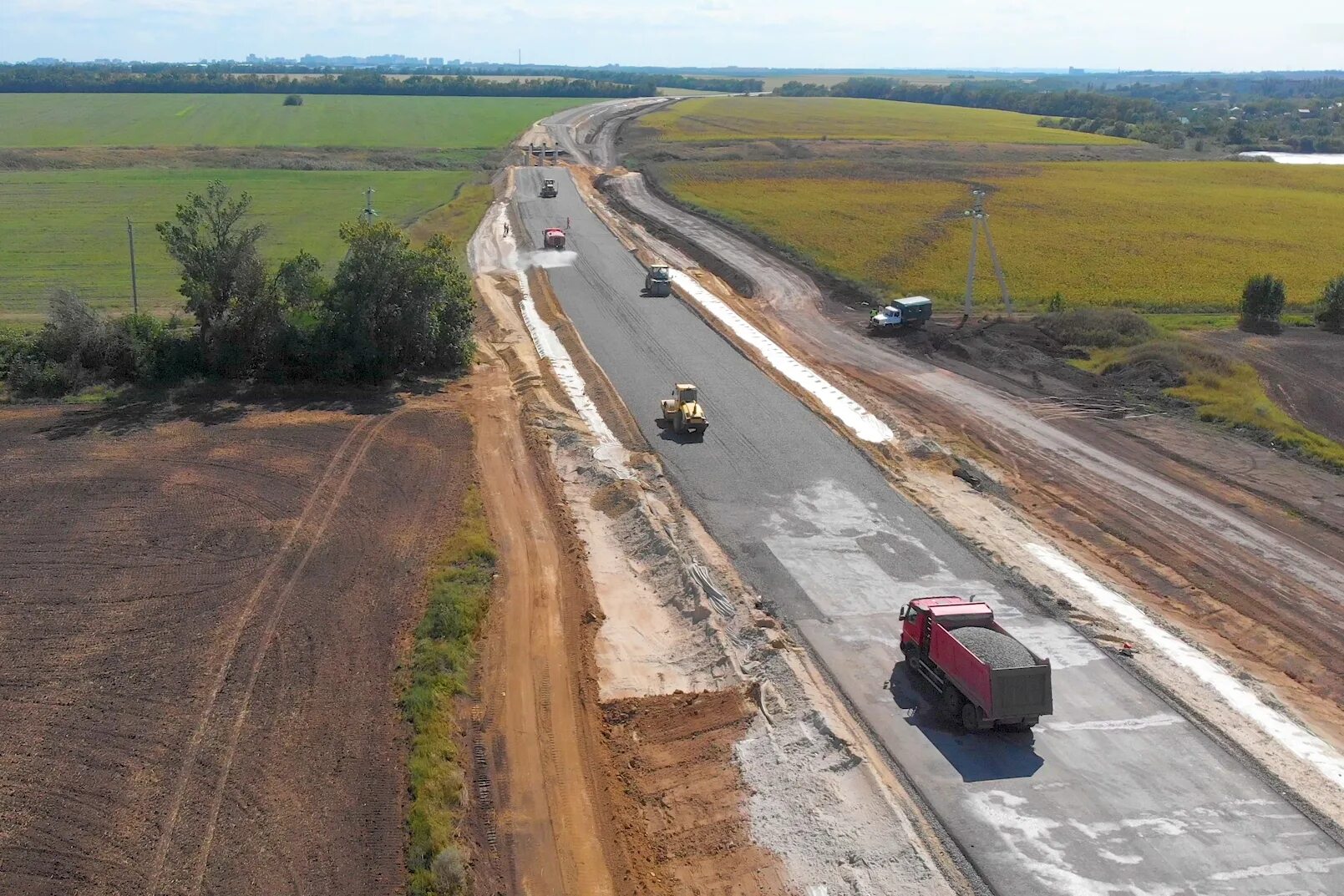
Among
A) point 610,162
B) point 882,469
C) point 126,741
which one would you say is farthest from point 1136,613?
point 610,162

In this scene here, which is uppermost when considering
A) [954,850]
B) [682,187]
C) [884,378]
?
[682,187]

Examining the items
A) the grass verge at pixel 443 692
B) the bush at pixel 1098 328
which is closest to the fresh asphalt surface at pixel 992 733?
the grass verge at pixel 443 692

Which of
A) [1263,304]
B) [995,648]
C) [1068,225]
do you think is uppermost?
[1068,225]

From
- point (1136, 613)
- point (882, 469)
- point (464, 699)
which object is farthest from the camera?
point (882, 469)

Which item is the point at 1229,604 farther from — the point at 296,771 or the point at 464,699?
the point at 296,771

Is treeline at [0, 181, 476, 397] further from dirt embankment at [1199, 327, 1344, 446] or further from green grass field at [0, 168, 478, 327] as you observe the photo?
dirt embankment at [1199, 327, 1344, 446]

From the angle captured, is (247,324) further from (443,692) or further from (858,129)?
(858,129)

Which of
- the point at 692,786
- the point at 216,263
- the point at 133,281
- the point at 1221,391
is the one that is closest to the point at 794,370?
the point at 1221,391
